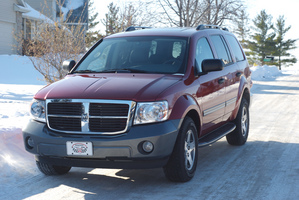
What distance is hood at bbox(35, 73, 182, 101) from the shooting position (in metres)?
5.20

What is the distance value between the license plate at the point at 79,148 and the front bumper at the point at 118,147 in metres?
0.04

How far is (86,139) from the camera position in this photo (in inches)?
202

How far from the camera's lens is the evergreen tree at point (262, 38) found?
80.2 m

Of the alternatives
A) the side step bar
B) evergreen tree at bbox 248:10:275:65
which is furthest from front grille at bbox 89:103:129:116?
evergreen tree at bbox 248:10:275:65

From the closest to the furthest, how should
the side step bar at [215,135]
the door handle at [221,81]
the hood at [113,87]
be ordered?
the hood at [113,87], the side step bar at [215,135], the door handle at [221,81]

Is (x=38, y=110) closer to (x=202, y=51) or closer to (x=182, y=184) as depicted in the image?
(x=182, y=184)

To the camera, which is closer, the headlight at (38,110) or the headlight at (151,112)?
the headlight at (151,112)

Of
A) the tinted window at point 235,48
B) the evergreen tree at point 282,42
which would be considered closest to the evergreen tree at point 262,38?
the evergreen tree at point 282,42

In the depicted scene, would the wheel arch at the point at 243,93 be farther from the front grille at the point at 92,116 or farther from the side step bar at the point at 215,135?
the front grille at the point at 92,116

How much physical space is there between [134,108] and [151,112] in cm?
19

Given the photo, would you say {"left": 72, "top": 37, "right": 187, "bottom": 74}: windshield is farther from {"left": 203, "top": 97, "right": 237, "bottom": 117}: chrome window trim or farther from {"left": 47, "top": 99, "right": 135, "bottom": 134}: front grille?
{"left": 47, "top": 99, "right": 135, "bottom": 134}: front grille

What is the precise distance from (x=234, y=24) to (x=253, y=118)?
683 inches

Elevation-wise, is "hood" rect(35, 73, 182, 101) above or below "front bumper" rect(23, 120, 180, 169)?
above

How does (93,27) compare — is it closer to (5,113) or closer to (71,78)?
(5,113)
